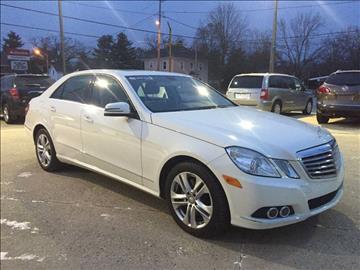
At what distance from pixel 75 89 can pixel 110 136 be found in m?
1.37

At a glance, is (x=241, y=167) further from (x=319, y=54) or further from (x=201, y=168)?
(x=319, y=54)

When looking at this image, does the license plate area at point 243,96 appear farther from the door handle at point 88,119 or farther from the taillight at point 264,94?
the door handle at point 88,119

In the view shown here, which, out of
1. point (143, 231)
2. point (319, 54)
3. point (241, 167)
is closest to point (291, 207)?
point (241, 167)

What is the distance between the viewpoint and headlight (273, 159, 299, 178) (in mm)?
3539

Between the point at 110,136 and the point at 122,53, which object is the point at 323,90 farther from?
the point at 122,53

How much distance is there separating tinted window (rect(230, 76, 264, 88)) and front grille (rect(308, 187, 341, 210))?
10.4 meters

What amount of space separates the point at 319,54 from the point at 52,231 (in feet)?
49.6

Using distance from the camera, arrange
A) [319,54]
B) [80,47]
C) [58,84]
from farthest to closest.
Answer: [80,47] → [319,54] → [58,84]

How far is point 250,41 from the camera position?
1838 inches

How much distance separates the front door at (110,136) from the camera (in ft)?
14.8

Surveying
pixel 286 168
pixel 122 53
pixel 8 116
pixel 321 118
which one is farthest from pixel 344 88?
pixel 122 53

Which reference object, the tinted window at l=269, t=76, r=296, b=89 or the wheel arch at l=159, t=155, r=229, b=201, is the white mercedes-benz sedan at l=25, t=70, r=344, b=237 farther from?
the tinted window at l=269, t=76, r=296, b=89

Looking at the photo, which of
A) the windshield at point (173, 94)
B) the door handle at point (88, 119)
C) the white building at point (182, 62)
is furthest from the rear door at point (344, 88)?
the white building at point (182, 62)

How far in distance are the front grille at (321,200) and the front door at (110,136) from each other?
1.70 meters
